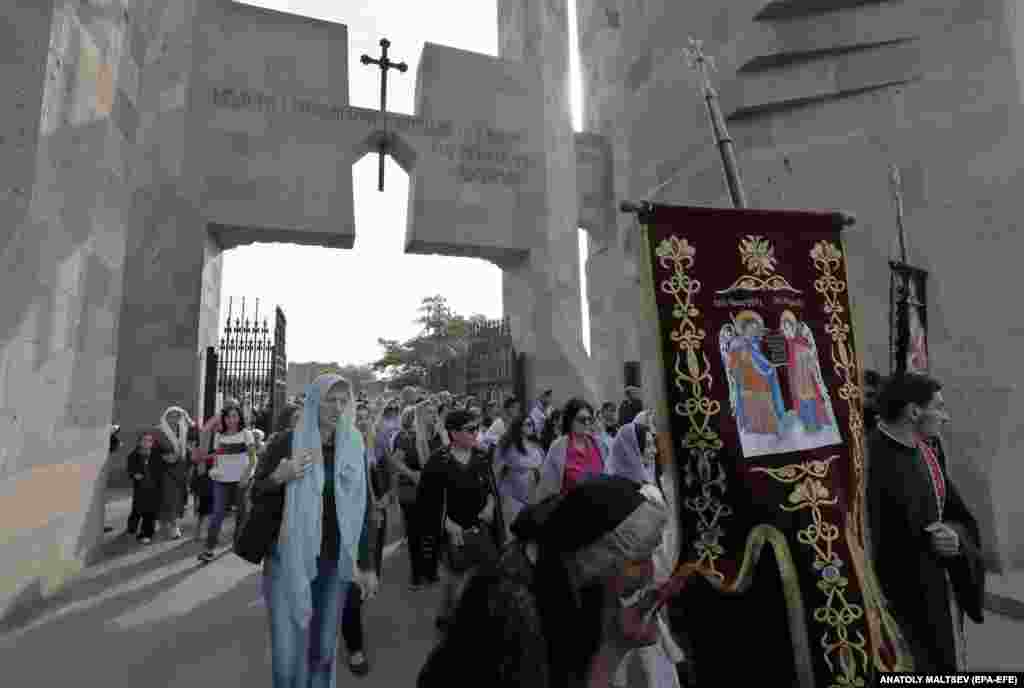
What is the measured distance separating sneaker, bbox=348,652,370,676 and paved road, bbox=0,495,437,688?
4 centimetres

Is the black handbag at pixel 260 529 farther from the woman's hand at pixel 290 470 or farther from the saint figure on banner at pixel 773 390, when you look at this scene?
the saint figure on banner at pixel 773 390

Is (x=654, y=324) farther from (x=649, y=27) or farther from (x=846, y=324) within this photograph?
(x=649, y=27)

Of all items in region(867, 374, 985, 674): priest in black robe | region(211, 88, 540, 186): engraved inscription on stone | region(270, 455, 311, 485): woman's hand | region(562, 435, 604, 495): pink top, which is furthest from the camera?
region(211, 88, 540, 186): engraved inscription on stone

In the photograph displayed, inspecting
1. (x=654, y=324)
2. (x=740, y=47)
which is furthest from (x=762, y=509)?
(x=740, y=47)

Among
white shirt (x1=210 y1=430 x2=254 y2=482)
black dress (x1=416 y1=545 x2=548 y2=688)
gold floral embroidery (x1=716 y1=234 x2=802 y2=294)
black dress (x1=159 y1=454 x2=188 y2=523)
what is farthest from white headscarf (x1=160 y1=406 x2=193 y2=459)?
gold floral embroidery (x1=716 y1=234 x2=802 y2=294)

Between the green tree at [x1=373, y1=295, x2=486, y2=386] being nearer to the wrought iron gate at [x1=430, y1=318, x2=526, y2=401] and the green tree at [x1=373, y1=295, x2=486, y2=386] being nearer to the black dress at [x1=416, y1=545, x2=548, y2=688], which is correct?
the wrought iron gate at [x1=430, y1=318, x2=526, y2=401]

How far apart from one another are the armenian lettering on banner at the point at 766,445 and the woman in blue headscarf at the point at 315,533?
161 centimetres

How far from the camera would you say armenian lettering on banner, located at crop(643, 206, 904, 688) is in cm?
225

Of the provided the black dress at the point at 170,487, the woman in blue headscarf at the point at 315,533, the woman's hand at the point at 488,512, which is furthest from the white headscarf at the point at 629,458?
the black dress at the point at 170,487

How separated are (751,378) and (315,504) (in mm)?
2129

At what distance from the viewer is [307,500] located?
2625 millimetres

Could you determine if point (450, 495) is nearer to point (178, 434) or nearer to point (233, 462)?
point (233, 462)

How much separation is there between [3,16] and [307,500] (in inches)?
183

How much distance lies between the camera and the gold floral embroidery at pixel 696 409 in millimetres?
2299
